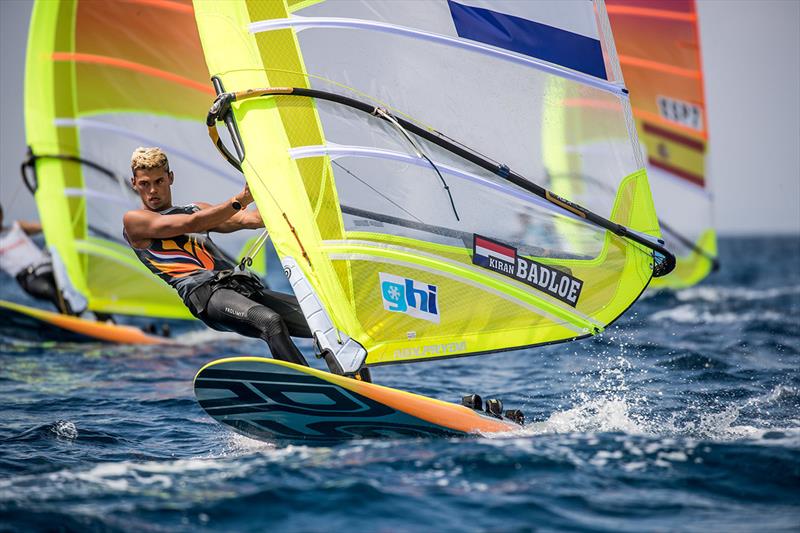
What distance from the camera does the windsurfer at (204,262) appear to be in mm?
4773

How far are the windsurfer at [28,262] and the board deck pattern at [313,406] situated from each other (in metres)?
6.60

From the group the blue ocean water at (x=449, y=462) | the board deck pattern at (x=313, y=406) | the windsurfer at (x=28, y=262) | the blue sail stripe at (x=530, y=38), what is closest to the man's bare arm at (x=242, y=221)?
the board deck pattern at (x=313, y=406)

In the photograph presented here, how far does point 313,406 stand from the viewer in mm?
4578

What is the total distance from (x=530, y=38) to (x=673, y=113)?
343 inches

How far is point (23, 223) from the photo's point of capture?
11578 millimetres

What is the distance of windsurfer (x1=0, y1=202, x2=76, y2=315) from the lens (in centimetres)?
1095

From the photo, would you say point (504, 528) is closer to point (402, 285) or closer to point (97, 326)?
point (402, 285)

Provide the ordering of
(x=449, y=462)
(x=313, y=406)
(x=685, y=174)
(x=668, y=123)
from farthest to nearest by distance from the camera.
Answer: (x=685, y=174) < (x=668, y=123) < (x=313, y=406) < (x=449, y=462)

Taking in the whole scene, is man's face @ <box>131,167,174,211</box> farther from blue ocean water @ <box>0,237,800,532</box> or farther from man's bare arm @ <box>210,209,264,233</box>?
blue ocean water @ <box>0,237,800,532</box>

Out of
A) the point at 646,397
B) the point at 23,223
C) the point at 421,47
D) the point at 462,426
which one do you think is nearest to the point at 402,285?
the point at 462,426

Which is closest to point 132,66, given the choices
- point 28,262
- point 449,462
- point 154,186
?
point 28,262

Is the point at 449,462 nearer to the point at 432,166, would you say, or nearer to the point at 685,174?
the point at 432,166

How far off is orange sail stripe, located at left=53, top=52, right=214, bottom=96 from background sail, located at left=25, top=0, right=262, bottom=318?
11mm

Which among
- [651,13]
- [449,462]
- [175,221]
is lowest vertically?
[449,462]
